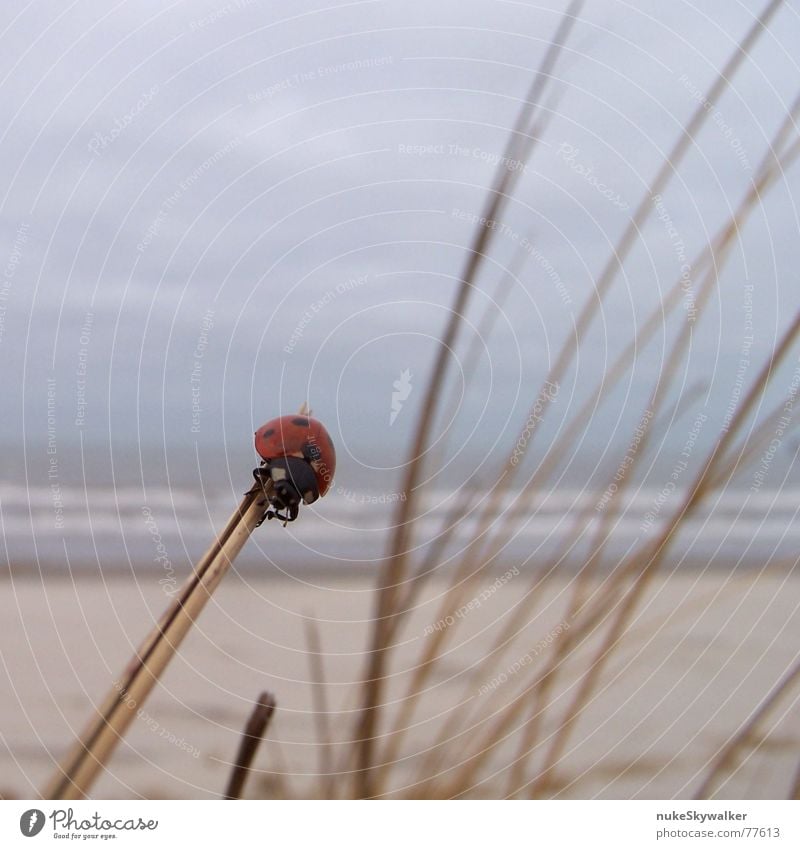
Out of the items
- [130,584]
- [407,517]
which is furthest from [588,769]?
[130,584]

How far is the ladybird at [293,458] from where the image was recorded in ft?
1.90

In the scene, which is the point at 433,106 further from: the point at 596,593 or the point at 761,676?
the point at 761,676

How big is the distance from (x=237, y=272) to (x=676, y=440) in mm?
399

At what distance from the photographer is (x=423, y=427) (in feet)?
2.08

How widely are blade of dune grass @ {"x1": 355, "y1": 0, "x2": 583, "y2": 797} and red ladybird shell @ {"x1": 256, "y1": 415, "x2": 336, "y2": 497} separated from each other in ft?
0.19

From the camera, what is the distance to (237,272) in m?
0.83

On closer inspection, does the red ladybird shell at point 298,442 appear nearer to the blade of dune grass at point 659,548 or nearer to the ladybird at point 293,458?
the ladybird at point 293,458

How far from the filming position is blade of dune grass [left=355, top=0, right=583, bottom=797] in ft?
2.07

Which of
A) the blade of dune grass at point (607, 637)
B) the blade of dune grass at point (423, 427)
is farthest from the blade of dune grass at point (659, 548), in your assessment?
the blade of dune grass at point (423, 427)

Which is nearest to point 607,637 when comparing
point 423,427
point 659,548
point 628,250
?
point 659,548

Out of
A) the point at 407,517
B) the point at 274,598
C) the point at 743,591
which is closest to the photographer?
the point at 407,517

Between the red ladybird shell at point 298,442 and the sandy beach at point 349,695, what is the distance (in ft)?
0.86

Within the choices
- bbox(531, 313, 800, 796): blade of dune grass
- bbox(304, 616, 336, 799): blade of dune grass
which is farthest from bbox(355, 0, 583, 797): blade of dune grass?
bbox(531, 313, 800, 796): blade of dune grass

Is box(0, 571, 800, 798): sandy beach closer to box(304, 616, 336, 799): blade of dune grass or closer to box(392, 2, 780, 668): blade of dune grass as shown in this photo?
box(304, 616, 336, 799): blade of dune grass
